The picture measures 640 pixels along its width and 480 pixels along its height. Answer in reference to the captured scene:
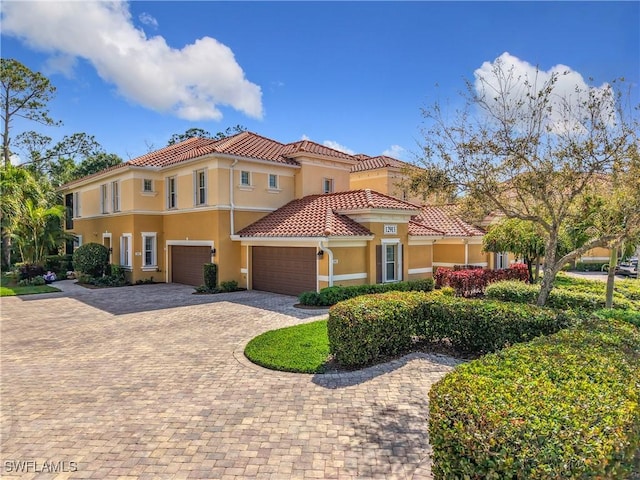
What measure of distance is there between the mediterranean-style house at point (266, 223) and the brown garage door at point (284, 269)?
0.05 meters

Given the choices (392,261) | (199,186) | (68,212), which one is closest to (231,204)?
(199,186)

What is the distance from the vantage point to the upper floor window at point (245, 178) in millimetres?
19984

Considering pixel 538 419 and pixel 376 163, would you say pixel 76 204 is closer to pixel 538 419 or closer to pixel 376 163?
pixel 376 163

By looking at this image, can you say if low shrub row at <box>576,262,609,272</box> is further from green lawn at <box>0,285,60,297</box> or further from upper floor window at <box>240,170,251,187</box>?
green lawn at <box>0,285,60,297</box>

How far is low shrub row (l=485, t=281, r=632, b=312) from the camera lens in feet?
41.0

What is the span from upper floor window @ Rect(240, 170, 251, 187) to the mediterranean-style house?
0.16 feet

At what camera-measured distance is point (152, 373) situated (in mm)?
7887

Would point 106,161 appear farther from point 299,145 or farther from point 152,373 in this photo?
point 152,373

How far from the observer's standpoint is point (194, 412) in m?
6.11

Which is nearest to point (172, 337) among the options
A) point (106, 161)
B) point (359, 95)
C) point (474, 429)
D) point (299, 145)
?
point (474, 429)

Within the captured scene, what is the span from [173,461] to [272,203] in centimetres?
1693

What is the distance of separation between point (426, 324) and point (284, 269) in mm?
9920

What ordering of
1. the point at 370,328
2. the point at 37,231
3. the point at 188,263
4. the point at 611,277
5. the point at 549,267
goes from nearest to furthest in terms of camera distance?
the point at 370,328 → the point at 549,267 → the point at 611,277 → the point at 188,263 → the point at 37,231

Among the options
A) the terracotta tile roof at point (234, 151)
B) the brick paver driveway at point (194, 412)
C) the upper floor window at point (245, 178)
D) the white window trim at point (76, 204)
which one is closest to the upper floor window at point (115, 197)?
the terracotta tile roof at point (234, 151)
